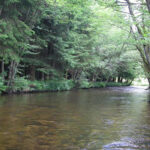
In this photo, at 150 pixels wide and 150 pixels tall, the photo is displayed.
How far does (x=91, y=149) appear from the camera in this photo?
4.52 metres

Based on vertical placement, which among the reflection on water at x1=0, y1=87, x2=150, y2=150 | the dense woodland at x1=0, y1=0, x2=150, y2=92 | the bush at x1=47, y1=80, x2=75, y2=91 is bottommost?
the reflection on water at x1=0, y1=87, x2=150, y2=150

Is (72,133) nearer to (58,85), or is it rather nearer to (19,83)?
(19,83)

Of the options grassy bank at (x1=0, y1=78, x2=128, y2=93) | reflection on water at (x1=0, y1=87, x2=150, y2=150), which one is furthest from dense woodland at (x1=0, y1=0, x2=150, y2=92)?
reflection on water at (x1=0, y1=87, x2=150, y2=150)

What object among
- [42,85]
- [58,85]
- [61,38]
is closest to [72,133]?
[42,85]

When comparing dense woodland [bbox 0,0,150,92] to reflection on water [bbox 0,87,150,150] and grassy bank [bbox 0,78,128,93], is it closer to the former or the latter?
grassy bank [bbox 0,78,128,93]

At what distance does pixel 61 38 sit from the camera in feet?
65.6

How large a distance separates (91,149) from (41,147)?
1120mm

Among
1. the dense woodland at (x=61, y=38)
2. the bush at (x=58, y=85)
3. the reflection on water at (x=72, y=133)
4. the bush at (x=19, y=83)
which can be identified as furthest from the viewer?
the bush at (x=58, y=85)

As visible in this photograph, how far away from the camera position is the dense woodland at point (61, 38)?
1068 cm

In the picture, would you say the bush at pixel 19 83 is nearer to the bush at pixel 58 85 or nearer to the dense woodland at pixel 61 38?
the dense woodland at pixel 61 38

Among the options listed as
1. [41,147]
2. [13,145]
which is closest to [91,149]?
[41,147]

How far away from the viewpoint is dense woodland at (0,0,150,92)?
10680 millimetres

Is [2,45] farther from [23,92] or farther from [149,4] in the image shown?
[149,4]

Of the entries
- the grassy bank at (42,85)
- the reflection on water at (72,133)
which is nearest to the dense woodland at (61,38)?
the grassy bank at (42,85)
